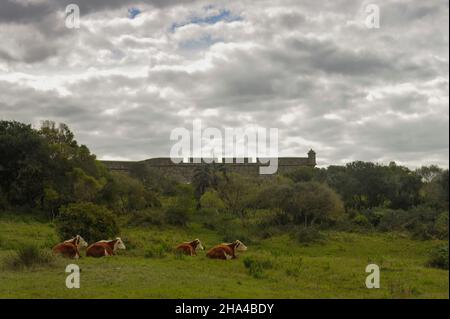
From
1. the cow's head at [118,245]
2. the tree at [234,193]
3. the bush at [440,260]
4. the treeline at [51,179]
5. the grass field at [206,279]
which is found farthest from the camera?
the tree at [234,193]

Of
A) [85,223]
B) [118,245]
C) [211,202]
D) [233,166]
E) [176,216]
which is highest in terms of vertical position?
[233,166]

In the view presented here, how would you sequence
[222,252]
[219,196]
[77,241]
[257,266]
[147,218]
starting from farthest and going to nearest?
[219,196], [147,218], [77,241], [222,252], [257,266]

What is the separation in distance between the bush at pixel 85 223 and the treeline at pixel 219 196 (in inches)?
251

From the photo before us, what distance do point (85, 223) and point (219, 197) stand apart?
936 inches

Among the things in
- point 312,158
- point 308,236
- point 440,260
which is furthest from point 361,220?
point 312,158

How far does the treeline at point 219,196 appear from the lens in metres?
34.3

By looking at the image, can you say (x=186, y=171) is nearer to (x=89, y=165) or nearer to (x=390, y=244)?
(x=89, y=165)

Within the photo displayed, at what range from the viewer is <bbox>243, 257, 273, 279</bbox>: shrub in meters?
13.8

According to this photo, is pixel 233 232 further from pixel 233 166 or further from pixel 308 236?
pixel 233 166

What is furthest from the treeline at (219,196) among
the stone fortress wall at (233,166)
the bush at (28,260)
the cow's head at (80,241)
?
the stone fortress wall at (233,166)

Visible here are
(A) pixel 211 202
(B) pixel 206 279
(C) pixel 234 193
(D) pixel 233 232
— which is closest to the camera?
(B) pixel 206 279

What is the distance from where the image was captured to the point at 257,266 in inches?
594

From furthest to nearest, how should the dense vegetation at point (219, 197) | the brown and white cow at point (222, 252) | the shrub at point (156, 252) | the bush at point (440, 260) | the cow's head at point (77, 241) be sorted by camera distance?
the dense vegetation at point (219, 197), the shrub at point (156, 252), the cow's head at point (77, 241), the brown and white cow at point (222, 252), the bush at point (440, 260)

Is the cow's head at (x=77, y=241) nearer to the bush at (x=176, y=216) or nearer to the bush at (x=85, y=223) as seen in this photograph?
the bush at (x=85, y=223)
